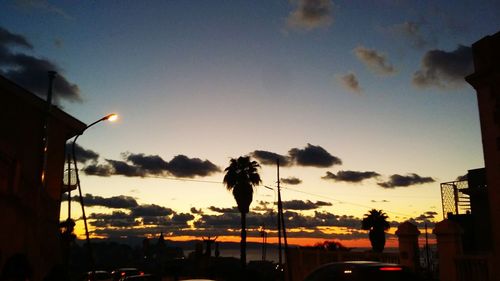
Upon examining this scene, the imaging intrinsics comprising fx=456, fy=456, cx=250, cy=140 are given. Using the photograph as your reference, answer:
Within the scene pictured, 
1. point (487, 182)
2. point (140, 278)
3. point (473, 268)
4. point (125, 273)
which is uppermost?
point (487, 182)

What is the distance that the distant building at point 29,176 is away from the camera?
18.6 meters

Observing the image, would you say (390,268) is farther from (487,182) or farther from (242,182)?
(242,182)

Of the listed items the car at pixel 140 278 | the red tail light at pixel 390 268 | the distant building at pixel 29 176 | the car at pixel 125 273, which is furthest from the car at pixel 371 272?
the car at pixel 125 273

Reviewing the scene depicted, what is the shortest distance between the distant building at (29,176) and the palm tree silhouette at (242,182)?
20382mm

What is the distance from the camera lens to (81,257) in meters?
166

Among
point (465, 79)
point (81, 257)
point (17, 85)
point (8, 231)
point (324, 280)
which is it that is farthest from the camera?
point (81, 257)

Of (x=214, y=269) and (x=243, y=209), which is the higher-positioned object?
(x=243, y=209)

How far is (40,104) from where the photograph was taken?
27562 mm

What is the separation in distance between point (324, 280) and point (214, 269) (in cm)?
3898

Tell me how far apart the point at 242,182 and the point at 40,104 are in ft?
84.0

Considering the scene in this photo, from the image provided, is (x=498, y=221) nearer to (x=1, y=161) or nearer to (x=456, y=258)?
(x=456, y=258)

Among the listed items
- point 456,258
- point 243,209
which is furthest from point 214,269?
point 456,258

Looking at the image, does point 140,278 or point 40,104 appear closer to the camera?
point 140,278

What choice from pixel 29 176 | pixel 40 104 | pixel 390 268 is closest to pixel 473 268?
pixel 390 268
